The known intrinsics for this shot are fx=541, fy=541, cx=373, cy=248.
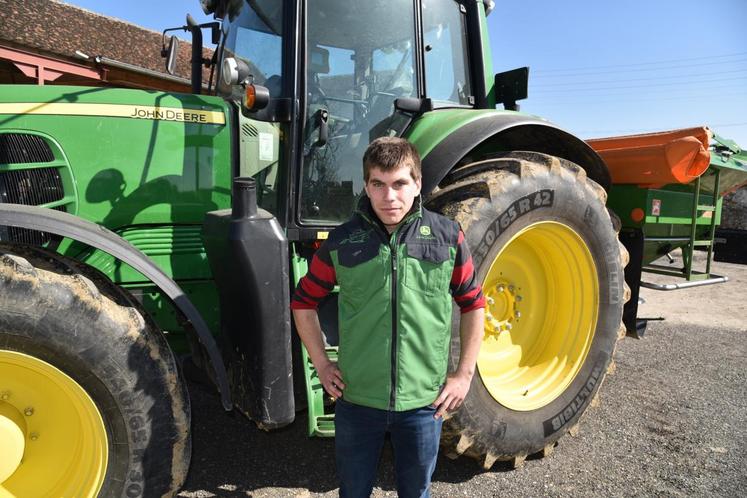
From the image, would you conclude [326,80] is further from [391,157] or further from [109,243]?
[109,243]

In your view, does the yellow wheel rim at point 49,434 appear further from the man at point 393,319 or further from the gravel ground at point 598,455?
the man at point 393,319

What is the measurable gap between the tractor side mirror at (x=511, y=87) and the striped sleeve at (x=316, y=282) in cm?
194

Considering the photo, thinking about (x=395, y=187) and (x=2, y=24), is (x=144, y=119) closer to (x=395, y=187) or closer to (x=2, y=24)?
(x=395, y=187)

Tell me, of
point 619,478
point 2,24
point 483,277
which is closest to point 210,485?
point 483,277

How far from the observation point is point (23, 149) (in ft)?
7.36

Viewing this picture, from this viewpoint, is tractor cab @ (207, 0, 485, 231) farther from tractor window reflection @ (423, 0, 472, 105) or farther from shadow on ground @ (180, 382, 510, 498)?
shadow on ground @ (180, 382, 510, 498)

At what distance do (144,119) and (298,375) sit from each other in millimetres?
1327

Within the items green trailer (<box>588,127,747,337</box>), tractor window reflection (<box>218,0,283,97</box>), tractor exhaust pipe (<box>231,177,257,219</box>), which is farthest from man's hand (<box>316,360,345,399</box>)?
green trailer (<box>588,127,747,337</box>)

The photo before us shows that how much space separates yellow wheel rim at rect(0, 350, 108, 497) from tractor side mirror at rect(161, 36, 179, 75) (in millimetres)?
1836

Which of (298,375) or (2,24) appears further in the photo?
(2,24)

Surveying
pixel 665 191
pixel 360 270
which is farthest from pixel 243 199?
pixel 665 191

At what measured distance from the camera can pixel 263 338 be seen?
2082 millimetres

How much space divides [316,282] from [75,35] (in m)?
12.8

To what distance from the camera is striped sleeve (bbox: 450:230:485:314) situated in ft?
5.76
